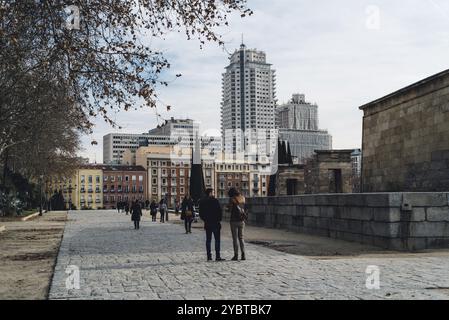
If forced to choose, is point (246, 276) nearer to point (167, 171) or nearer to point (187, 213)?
point (187, 213)

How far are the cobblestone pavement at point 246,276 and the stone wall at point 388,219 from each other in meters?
1.23

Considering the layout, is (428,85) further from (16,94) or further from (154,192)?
(154,192)

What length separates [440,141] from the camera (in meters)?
18.0

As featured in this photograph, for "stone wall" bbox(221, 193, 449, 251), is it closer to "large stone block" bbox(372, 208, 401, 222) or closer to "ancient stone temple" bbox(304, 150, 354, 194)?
"large stone block" bbox(372, 208, 401, 222)

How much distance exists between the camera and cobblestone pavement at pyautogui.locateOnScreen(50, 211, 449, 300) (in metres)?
7.80

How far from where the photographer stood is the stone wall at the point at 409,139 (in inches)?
710

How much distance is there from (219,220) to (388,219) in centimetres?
466

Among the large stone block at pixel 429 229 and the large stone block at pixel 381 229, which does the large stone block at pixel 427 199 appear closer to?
the large stone block at pixel 429 229

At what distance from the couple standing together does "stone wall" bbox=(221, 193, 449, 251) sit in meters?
4.23

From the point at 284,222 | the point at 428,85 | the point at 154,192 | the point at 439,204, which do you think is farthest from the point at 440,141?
the point at 154,192

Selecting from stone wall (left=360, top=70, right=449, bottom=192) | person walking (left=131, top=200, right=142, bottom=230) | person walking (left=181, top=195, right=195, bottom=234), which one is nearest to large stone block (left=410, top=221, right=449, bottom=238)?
stone wall (left=360, top=70, right=449, bottom=192)

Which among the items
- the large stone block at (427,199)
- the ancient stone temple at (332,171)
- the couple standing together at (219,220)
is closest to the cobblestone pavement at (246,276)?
the couple standing together at (219,220)
